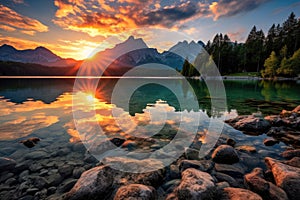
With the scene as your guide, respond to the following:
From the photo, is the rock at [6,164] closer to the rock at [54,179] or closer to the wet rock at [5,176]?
the wet rock at [5,176]

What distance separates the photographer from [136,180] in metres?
4.62

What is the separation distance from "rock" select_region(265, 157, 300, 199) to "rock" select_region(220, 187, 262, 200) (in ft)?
3.75

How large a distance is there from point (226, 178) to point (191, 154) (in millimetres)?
1720

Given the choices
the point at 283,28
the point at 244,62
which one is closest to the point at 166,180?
the point at 244,62

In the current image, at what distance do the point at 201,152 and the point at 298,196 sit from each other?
10.8 feet

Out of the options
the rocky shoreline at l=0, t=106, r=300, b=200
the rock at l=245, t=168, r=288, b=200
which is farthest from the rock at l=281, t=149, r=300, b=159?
the rock at l=245, t=168, r=288, b=200

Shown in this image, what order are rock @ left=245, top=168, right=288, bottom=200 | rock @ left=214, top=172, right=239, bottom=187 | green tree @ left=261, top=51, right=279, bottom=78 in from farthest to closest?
green tree @ left=261, top=51, right=279, bottom=78, rock @ left=214, top=172, right=239, bottom=187, rock @ left=245, top=168, right=288, bottom=200

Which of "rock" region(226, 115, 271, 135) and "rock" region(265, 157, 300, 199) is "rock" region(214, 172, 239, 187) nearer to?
"rock" region(265, 157, 300, 199)

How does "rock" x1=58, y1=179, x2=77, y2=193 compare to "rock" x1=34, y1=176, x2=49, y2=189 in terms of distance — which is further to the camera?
"rock" x1=34, y1=176, x2=49, y2=189

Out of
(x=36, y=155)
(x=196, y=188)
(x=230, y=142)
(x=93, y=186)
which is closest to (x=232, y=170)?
(x=196, y=188)

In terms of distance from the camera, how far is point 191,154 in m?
6.49

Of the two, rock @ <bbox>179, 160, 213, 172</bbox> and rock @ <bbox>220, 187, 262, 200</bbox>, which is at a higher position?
rock @ <bbox>220, 187, 262, 200</bbox>

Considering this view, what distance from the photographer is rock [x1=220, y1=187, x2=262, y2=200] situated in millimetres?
3578

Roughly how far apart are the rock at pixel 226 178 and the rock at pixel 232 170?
246 mm
